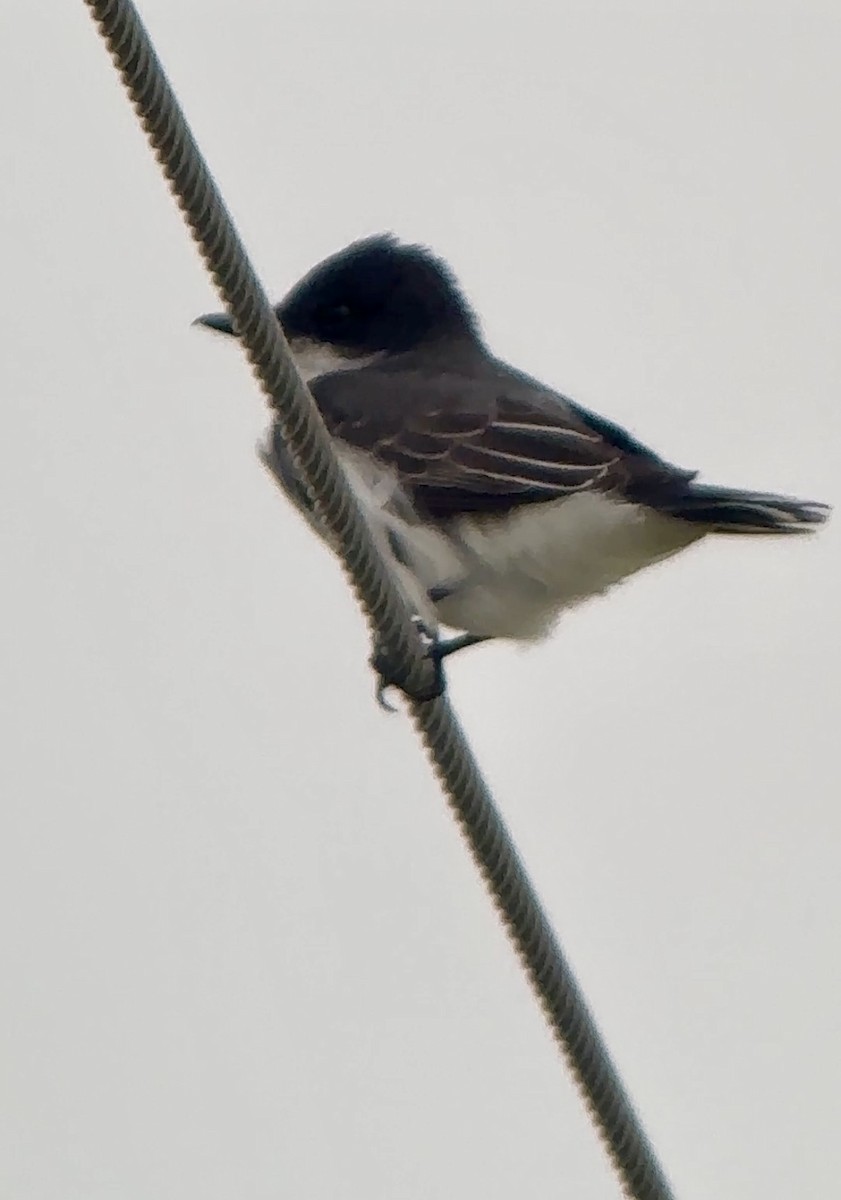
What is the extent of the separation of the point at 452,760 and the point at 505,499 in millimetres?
1238

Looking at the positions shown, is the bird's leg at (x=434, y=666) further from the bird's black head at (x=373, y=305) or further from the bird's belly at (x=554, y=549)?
the bird's black head at (x=373, y=305)

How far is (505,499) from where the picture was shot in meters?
5.34

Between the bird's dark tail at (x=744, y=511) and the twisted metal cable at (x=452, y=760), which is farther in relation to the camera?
the bird's dark tail at (x=744, y=511)

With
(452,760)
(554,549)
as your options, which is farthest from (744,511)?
(452,760)

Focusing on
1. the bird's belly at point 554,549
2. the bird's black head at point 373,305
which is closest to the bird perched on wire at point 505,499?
the bird's belly at point 554,549

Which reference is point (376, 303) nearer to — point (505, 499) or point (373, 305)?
point (373, 305)

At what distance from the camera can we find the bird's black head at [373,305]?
6.62 meters

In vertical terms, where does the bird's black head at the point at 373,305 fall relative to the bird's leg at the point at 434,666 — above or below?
above

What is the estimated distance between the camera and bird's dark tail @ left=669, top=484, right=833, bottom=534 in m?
4.90

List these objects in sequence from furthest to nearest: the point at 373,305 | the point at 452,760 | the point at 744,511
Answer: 1. the point at 373,305
2. the point at 744,511
3. the point at 452,760

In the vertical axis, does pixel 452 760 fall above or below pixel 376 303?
A: below

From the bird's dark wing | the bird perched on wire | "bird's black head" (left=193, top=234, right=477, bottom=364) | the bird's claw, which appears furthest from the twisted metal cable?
"bird's black head" (left=193, top=234, right=477, bottom=364)

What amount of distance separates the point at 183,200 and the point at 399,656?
1.21 metres

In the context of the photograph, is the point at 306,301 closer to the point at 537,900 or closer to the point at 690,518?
the point at 690,518
